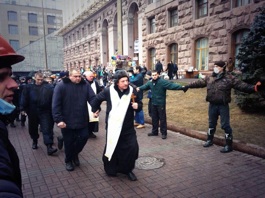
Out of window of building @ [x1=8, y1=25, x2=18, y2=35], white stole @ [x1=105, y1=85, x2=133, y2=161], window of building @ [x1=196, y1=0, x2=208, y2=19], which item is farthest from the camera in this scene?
window of building @ [x1=8, y1=25, x2=18, y2=35]

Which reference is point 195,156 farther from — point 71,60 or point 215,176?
point 71,60

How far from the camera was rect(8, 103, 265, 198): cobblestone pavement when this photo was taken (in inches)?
149

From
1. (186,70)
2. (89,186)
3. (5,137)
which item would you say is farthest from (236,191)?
(186,70)

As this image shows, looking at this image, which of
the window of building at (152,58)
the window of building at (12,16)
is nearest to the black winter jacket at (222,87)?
the window of building at (152,58)

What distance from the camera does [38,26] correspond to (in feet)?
203

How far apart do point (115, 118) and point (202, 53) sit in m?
14.9

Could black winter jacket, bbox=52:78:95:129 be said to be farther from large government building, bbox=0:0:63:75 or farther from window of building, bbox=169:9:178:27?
large government building, bbox=0:0:63:75

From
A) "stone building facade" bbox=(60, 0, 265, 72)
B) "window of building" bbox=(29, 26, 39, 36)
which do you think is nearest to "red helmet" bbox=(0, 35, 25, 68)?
"stone building facade" bbox=(60, 0, 265, 72)

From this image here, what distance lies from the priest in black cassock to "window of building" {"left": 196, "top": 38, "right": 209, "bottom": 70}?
14.3 metres

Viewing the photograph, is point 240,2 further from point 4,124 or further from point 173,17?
point 4,124

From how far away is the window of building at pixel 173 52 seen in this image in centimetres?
1998

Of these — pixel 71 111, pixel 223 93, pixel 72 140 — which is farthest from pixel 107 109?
pixel 223 93

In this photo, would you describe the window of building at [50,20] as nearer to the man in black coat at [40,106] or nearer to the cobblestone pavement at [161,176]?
the man in black coat at [40,106]

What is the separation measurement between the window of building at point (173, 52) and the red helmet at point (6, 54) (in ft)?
63.7
